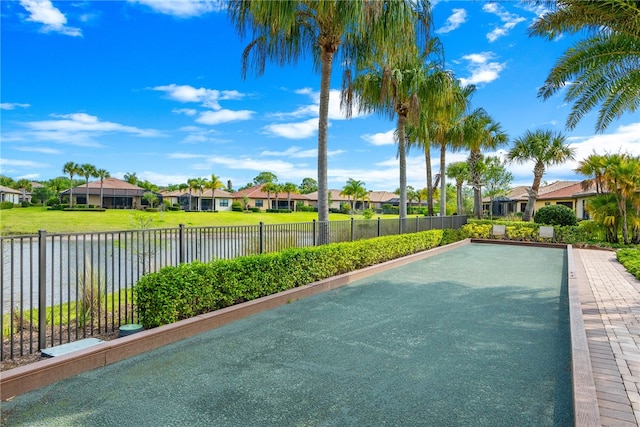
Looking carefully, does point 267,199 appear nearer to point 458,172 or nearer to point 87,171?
point 87,171

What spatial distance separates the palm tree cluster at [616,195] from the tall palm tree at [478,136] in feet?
17.7

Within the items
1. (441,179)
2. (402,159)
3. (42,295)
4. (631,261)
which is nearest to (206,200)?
(441,179)

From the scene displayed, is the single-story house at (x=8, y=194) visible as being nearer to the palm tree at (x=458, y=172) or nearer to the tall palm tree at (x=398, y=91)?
the tall palm tree at (x=398, y=91)

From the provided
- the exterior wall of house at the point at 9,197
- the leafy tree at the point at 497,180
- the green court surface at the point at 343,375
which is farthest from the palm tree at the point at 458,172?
the exterior wall of house at the point at 9,197

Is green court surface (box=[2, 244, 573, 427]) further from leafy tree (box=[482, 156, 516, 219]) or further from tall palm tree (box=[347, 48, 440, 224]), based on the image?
leafy tree (box=[482, 156, 516, 219])

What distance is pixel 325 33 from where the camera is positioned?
9.18 metres

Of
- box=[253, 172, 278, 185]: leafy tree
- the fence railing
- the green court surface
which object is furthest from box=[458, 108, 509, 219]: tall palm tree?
box=[253, 172, 278, 185]: leafy tree

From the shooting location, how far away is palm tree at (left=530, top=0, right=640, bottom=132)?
25.7 ft

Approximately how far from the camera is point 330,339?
4.77 m

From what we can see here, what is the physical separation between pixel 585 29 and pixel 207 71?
48.8ft

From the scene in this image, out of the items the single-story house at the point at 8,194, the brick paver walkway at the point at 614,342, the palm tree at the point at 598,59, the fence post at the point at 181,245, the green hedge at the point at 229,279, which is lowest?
the brick paver walkway at the point at 614,342

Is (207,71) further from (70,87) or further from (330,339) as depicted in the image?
(330,339)

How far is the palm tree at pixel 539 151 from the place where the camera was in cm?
2592

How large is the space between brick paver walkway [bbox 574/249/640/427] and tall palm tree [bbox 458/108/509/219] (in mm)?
12903
